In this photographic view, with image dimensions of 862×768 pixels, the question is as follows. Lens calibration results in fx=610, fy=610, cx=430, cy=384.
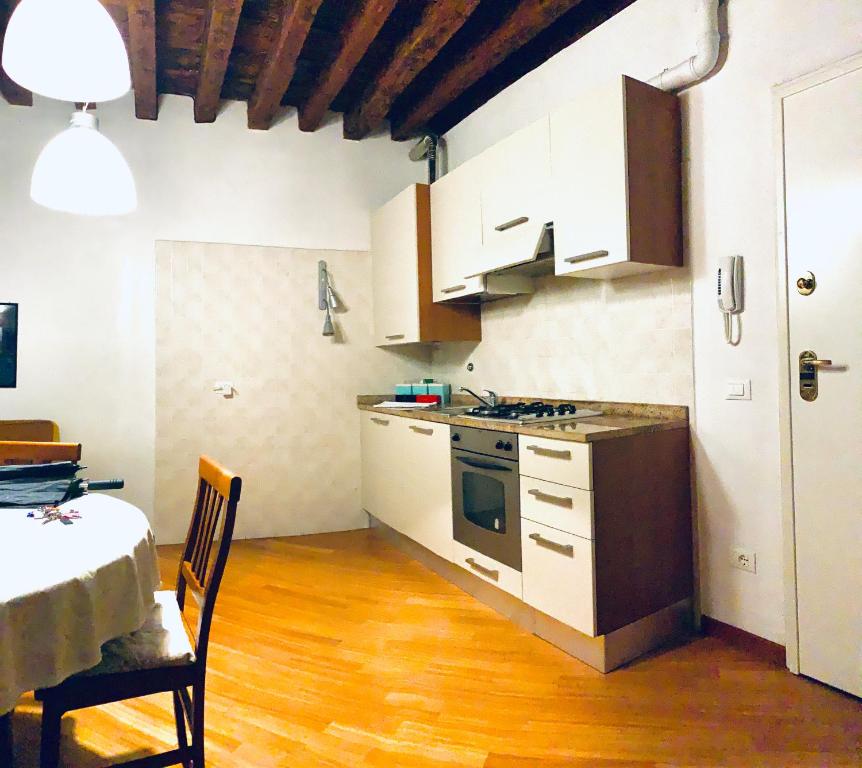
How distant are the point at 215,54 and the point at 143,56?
38 centimetres

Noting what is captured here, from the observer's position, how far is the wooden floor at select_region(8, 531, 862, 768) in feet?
5.79

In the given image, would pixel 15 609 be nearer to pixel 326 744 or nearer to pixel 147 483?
pixel 326 744

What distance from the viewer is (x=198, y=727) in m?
1.49

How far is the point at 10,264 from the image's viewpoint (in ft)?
11.8

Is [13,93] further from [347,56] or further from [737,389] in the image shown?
[737,389]

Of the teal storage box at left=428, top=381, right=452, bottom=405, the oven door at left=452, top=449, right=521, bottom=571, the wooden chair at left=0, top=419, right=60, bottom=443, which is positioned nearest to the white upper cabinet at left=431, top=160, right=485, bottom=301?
the teal storage box at left=428, top=381, right=452, bottom=405

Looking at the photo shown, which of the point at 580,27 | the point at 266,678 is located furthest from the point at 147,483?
the point at 580,27

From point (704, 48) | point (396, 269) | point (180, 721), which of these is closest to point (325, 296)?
point (396, 269)

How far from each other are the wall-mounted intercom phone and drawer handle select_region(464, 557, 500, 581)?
4.54ft

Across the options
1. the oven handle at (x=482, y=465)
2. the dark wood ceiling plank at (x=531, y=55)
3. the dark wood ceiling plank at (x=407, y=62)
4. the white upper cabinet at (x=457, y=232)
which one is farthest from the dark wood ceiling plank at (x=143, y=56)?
the oven handle at (x=482, y=465)

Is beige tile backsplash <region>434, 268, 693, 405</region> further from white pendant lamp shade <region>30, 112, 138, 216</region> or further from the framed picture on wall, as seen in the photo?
the framed picture on wall

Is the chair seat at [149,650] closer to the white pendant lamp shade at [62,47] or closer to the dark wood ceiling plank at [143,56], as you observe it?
the white pendant lamp shade at [62,47]

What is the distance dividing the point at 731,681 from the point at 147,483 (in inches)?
134

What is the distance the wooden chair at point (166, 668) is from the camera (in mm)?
1346
